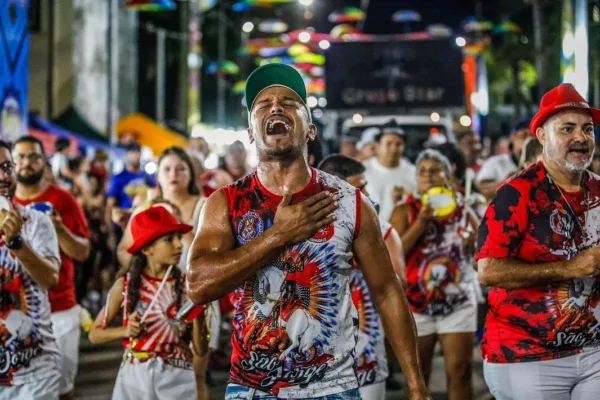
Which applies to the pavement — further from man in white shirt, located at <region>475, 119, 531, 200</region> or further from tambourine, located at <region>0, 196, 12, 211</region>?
tambourine, located at <region>0, 196, 12, 211</region>

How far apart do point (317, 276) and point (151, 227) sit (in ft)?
7.66

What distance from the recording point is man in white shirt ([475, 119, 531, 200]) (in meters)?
10.6

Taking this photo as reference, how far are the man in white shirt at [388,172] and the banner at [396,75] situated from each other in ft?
33.6

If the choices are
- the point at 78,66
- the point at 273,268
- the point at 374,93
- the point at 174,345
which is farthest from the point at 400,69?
the point at 273,268

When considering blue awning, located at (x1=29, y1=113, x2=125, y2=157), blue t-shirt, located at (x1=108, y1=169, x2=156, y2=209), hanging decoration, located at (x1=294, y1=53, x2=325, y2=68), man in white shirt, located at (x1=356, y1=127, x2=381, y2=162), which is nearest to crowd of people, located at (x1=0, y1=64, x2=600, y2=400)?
man in white shirt, located at (x1=356, y1=127, x2=381, y2=162)

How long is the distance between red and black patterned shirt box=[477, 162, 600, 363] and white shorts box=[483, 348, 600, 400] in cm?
4

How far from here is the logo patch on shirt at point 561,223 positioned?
495 cm

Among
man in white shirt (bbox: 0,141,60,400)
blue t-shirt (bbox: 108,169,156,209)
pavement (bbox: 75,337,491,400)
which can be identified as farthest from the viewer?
blue t-shirt (bbox: 108,169,156,209)

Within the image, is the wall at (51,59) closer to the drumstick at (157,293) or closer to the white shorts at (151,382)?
the drumstick at (157,293)

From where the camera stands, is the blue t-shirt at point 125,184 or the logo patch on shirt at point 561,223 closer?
the logo patch on shirt at point 561,223

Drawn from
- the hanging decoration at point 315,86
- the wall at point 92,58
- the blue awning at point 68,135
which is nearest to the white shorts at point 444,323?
the blue awning at point 68,135

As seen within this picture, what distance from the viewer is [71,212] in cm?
765

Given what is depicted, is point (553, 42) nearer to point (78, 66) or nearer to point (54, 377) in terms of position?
point (78, 66)

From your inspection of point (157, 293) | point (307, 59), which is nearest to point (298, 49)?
point (307, 59)
